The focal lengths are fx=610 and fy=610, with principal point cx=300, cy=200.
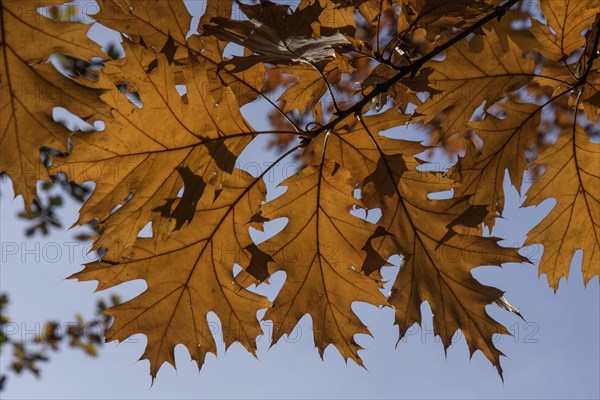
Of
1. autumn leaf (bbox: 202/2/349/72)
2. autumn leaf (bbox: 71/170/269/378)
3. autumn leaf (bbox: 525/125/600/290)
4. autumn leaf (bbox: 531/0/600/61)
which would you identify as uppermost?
autumn leaf (bbox: 531/0/600/61)

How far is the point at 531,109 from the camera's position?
178cm

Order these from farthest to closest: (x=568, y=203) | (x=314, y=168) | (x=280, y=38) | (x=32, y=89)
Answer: (x=568, y=203)
(x=314, y=168)
(x=280, y=38)
(x=32, y=89)

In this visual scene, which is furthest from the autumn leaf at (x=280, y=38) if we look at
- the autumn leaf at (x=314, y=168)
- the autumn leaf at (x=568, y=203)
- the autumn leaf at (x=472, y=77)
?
the autumn leaf at (x=568, y=203)

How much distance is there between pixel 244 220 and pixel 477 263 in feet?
2.16

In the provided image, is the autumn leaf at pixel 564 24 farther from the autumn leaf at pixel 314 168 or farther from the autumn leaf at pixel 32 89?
the autumn leaf at pixel 32 89

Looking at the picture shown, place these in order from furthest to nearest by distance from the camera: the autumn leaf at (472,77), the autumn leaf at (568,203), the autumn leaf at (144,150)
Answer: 1. the autumn leaf at (568,203)
2. the autumn leaf at (472,77)
3. the autumn leaf at (144,150)

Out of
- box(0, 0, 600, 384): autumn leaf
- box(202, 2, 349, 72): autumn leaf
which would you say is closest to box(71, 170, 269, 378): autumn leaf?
box(0, 0, 600, 384): autumn leaf

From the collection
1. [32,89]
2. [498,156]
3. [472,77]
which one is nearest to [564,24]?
[472,77]

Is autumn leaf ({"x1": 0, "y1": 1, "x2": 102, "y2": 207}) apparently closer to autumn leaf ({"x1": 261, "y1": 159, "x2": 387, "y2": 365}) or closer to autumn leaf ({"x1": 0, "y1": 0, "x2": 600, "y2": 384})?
autumn leaf ({"x1": 0, "y1": 0, "x2": 600, "y2": 384})

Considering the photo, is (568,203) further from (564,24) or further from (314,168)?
(314,168)

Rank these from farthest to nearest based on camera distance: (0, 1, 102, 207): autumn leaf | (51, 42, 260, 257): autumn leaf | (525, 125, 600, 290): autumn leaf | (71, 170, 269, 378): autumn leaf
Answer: (525, 125, 600, 290): autumn leaf
(71, 170, 269, 378): autumn leaf
(51, 42, 260, 257): autumn leaf
(0, 1, 102, 207): autumn leaf

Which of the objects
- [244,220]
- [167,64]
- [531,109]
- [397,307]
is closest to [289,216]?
[244,220]

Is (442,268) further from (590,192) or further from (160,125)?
(160,125)

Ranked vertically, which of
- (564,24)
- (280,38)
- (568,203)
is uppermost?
(564,24)
